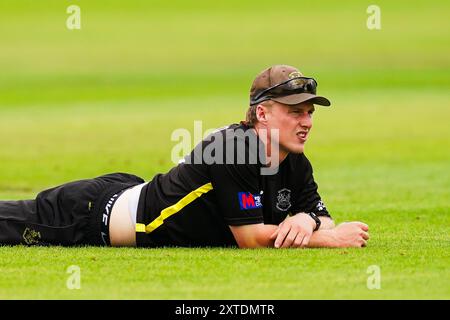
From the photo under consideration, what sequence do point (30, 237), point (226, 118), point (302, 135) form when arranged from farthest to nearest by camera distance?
1. point (226, 118)
2. point (30, 237)
3. point (302, 135)

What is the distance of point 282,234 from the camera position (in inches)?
351

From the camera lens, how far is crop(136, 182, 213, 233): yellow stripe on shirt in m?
8.94

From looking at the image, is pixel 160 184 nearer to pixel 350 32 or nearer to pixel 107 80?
pixel 107 80

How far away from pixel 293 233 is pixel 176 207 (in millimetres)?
988

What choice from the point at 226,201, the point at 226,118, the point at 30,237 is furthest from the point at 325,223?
the point at 226,118

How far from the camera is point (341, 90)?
40906mm

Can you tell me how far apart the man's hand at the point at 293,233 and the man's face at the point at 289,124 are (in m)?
0.57

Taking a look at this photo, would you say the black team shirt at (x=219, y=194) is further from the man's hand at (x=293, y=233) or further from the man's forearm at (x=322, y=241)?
the man's forearm at (x=322, y=241)

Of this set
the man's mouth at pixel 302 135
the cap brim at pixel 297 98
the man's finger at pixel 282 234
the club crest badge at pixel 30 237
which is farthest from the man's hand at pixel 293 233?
the club crest badge at pixel 30 237

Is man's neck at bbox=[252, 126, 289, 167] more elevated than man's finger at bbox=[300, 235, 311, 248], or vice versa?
man's neck at bbox=[252, 126, 289, 167]

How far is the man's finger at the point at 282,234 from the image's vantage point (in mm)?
8898

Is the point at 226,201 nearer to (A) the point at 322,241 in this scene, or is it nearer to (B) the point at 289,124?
(B) the point at 289,124

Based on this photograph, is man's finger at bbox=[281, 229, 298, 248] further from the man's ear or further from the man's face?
the man's ear

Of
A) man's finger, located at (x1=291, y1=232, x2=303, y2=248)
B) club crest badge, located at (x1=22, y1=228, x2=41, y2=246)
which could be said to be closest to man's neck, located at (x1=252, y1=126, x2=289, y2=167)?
man's finger, located at (x1=291, y1=232, x2=303, y2=248)
